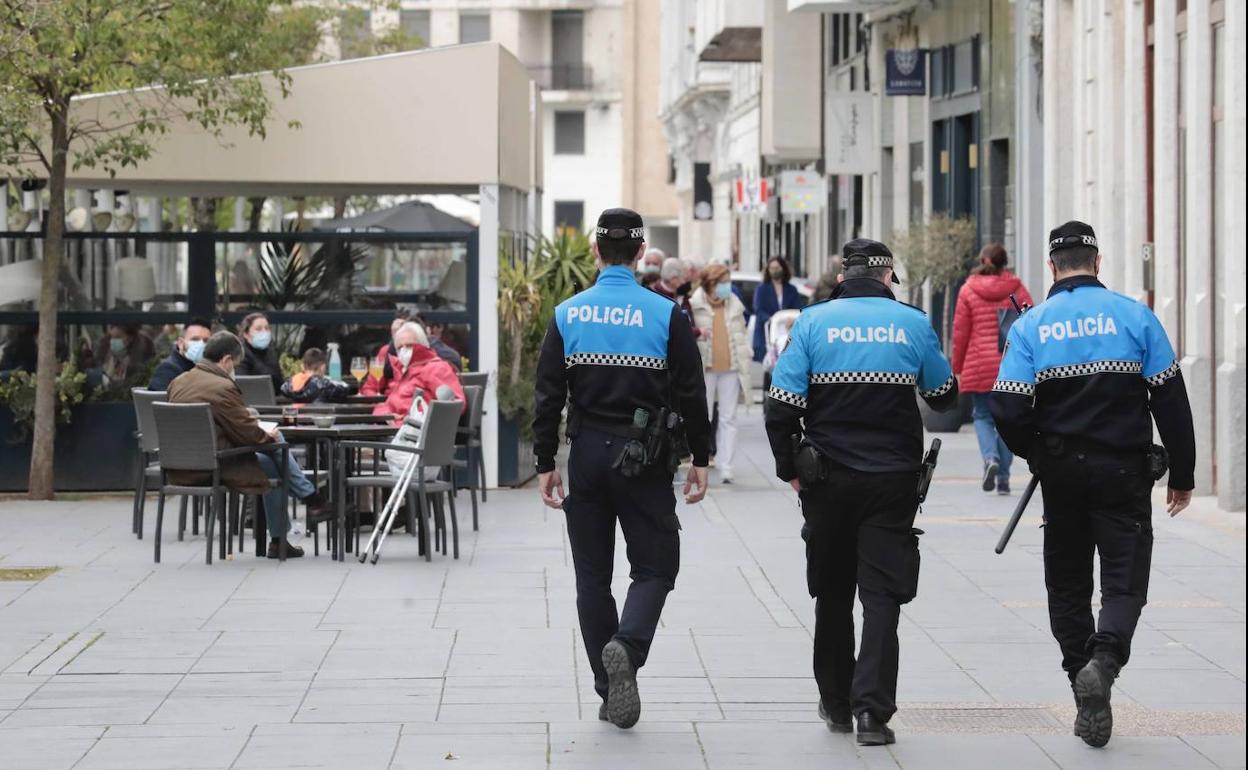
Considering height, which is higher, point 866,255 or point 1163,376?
point 866,255

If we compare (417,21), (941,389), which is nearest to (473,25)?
(417,21)

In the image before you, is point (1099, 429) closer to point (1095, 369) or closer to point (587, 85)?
point (1095, 369)

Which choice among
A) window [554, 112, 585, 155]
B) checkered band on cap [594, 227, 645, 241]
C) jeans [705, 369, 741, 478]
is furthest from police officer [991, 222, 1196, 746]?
window [554, 112, 585, 155]

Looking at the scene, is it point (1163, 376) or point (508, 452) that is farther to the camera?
point (508, 452)

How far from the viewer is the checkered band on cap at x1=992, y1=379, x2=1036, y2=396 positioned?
25.6 ft

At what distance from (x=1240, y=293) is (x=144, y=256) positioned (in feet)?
26.5

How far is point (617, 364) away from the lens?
8000mm

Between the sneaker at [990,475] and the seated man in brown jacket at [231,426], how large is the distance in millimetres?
5670

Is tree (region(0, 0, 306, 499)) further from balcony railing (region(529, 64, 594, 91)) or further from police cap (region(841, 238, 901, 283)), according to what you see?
balcony railing (region(529, 64, 594, 91))

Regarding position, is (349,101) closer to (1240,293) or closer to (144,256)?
(144,256)

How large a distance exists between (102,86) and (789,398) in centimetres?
971

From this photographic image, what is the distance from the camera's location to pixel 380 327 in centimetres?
1744

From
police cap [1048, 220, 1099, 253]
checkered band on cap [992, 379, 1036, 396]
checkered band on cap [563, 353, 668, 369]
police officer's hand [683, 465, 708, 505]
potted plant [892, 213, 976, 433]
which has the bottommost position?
police officer's hand [683, 465, 708, 505]

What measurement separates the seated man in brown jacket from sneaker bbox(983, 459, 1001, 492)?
5670 mm
